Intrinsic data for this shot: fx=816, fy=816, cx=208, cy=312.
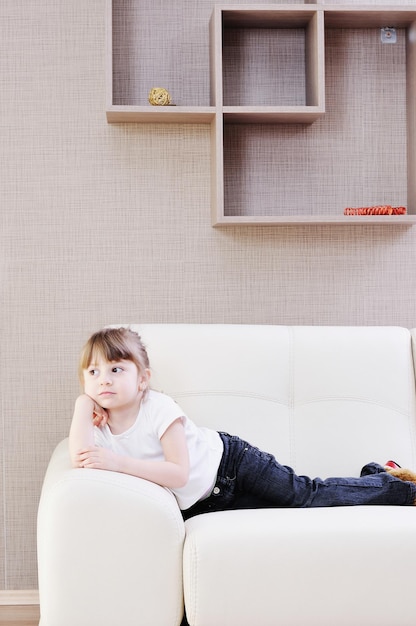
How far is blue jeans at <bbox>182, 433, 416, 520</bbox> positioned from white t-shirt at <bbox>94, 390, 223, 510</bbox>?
0.17ft

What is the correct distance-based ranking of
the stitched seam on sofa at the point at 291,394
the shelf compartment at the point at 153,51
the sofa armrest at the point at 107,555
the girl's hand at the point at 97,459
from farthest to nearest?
the shelf compartment at the point at 153,51 < the stitched seam on sofa at the point at 291,394 < the girl's hand at the point at 97,459 < the sofa armrest at the point at 107,555

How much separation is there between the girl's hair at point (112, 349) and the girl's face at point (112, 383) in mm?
12

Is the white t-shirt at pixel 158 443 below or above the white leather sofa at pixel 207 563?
above

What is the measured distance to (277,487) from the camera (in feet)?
6.74

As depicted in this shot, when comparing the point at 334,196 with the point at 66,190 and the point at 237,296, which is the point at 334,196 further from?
the point at 66,190

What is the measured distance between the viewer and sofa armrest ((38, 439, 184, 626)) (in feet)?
5.34

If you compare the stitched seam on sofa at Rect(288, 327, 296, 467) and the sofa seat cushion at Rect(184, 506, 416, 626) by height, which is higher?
the stitched seam on sofa at Rect(288, 327, 296, 467)

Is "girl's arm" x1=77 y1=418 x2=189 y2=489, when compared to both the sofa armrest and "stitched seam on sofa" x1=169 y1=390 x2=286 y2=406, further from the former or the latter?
"stitched seam on sofa" x1=169 y1=390 x2=286 y2=406

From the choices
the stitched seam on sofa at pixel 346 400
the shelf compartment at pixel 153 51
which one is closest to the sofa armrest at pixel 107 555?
the stitched seam on sofa at pixel 346 400

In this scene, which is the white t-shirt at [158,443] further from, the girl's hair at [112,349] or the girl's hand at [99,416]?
the girl's hair at [112,349]

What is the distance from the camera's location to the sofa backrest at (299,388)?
2.24m

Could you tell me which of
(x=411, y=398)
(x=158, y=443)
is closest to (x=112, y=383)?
(x=158, y=443)

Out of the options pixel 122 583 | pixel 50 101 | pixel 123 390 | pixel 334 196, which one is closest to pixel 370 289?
pixel 334 196

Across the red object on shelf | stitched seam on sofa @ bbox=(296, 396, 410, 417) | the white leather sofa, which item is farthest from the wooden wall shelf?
the white leather sofa
